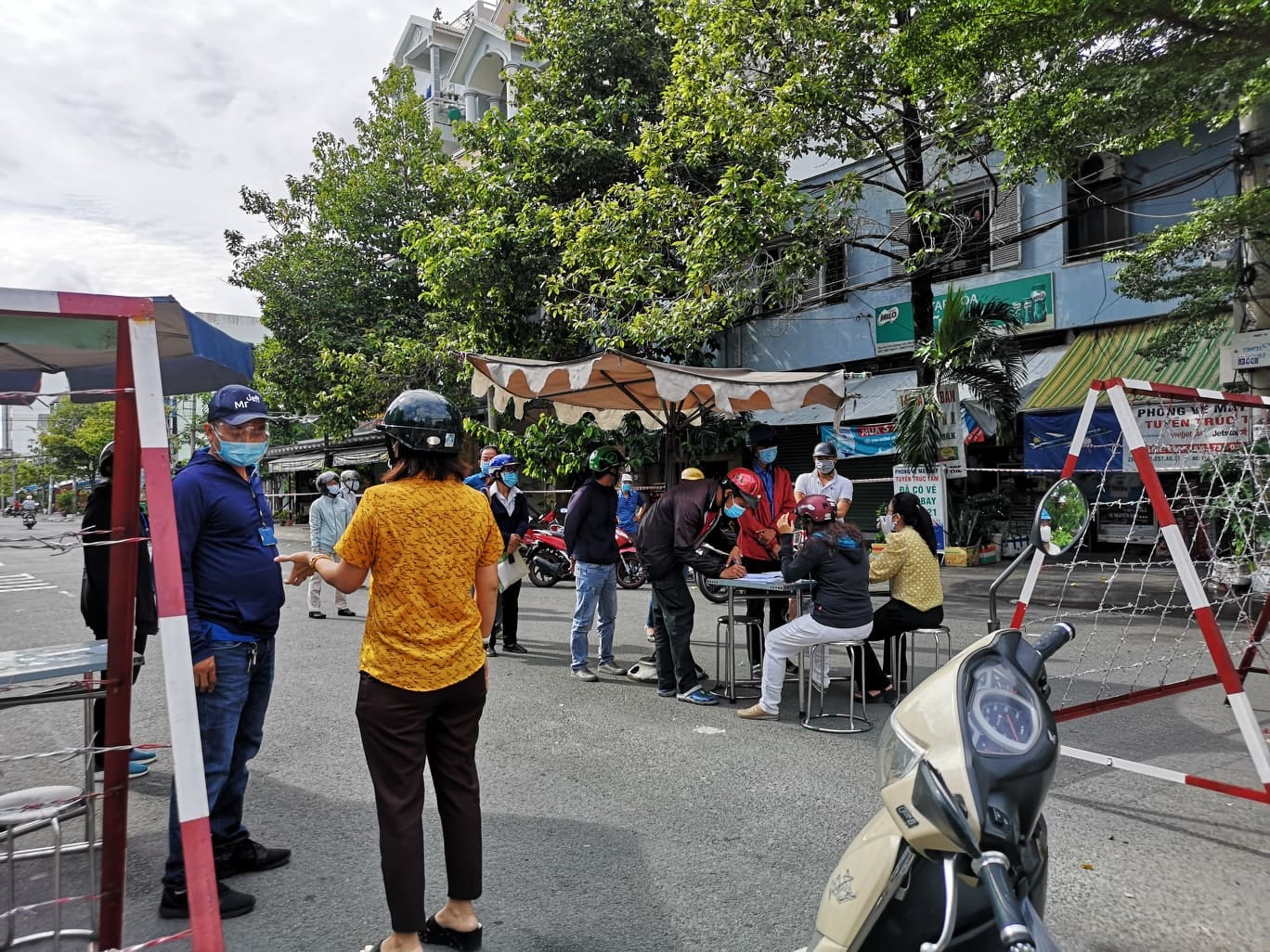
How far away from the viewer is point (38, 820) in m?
2.60

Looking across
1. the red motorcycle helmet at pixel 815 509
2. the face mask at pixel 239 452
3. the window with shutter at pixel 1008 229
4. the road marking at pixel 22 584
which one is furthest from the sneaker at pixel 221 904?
the window with shutter at pixel 1008 229

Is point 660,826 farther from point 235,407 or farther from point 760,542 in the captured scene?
point 760,542

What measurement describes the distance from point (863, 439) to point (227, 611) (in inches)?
546

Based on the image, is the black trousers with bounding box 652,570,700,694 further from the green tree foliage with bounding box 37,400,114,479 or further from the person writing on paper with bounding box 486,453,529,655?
the green tree foliage with bounding box 37,400,114,479

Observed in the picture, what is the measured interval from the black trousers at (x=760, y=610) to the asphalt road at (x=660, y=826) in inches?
34.5

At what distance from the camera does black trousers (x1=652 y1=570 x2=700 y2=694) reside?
6008mm

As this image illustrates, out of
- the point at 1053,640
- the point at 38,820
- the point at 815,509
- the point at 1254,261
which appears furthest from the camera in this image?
the point at 1254,261

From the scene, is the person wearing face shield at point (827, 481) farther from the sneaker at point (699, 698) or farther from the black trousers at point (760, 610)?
the sneaker at point (699, 698)

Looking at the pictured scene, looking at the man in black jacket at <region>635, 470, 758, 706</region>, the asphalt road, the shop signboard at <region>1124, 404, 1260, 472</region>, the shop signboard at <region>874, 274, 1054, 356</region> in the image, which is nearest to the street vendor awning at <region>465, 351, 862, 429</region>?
the man in black jacket at <region>635, 470, 758, 706</region>

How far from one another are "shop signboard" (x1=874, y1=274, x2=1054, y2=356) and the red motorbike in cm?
606

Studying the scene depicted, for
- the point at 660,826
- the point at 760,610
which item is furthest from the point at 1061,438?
the point at 660,826

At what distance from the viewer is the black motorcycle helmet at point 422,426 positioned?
2744 millimetres

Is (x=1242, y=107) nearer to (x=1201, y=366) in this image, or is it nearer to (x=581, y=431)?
(x=1201, y=366)

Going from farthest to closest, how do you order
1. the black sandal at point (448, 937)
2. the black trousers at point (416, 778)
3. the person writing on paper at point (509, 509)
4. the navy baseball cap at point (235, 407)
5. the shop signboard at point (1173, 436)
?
the shop signboard at point (1173, 436)
the person writing on paper at point (509, 509)
the navy baseball cap at point (235, 407)
the black sandal at point (448, 937)
the black trousers at point (416, 778)
